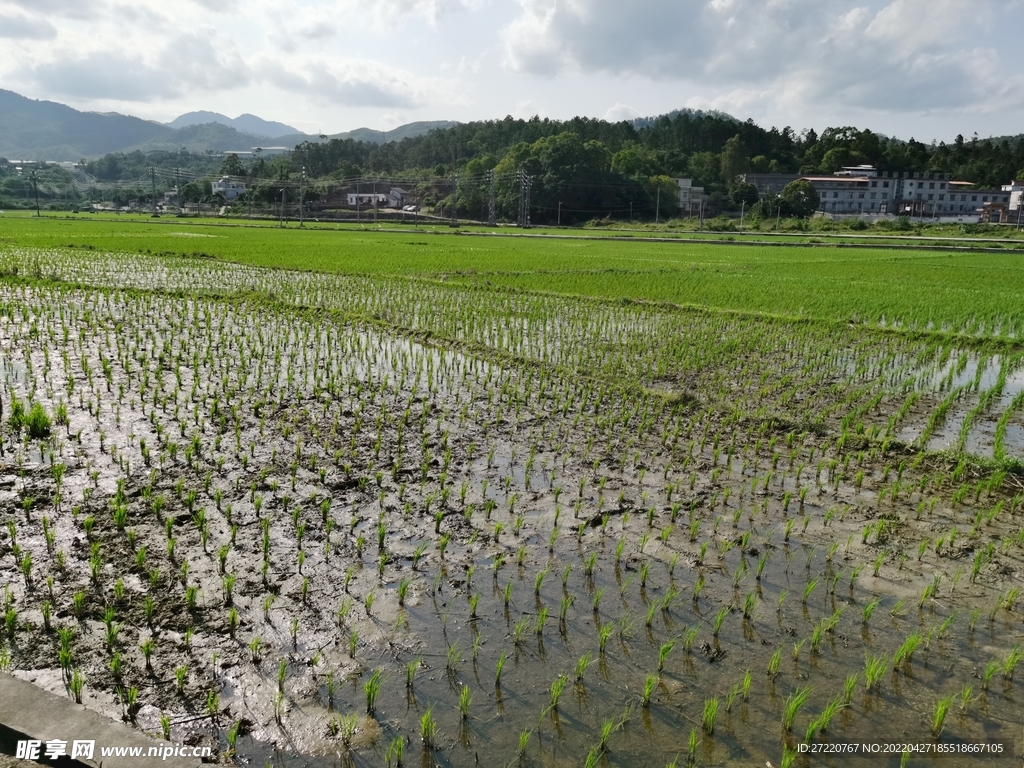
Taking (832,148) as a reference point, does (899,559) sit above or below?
below

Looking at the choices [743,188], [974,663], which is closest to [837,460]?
[974,663]

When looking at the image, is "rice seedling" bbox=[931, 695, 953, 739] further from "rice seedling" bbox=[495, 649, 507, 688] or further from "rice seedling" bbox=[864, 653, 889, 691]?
"rice seedling" bbox=[495, 649, 507, 688]

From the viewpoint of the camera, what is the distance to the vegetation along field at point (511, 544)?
120 inches

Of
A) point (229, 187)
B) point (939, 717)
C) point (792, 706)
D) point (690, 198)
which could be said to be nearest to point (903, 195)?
point (690, 198)

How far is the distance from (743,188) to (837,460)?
70.5 metres

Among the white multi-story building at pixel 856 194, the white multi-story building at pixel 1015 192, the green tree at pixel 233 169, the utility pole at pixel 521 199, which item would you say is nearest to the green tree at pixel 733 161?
the white multi-story building at pixel 856 194

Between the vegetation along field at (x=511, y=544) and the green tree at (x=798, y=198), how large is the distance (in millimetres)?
57234

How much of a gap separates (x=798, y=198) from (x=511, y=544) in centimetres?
6646

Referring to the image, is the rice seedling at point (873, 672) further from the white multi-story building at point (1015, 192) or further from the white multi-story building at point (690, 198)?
the white multi-story building at point (1015, 192)

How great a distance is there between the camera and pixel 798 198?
6312 centimetres

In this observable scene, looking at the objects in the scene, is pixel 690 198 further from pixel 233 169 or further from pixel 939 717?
pixel 939 717

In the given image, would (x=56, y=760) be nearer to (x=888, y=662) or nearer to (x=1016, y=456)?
(x=888, y=662)

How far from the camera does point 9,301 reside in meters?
12.8

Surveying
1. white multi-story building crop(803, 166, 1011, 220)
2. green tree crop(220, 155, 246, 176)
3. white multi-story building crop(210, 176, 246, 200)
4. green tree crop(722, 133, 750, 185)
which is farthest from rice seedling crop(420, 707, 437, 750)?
green tree crop(220, 155, 246, 176)
